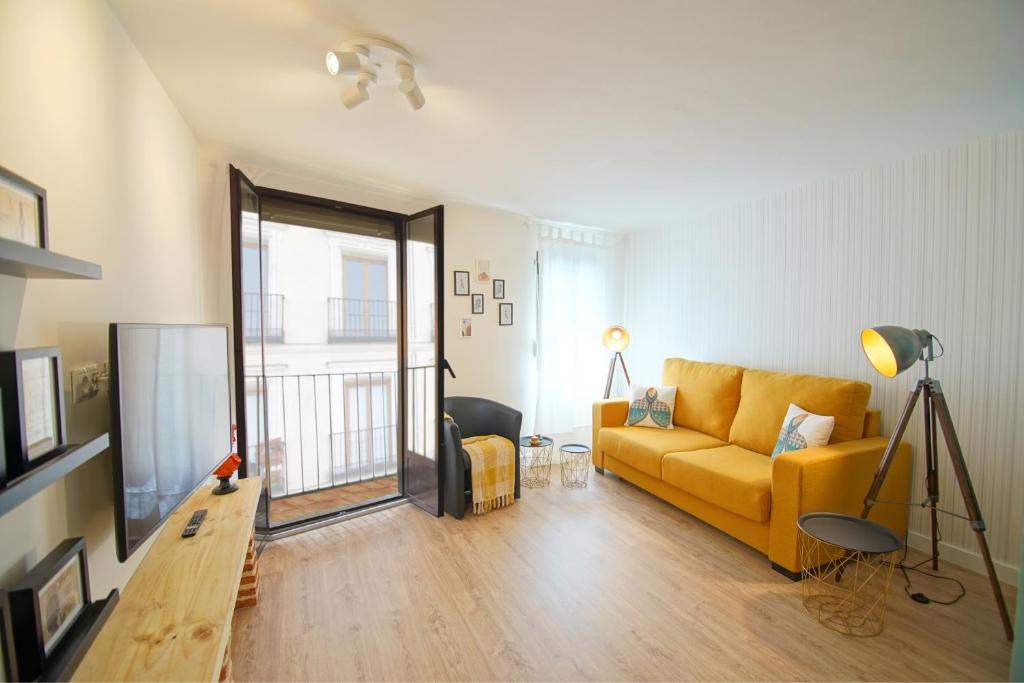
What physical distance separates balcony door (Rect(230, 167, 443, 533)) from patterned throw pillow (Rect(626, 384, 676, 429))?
5.95 ft

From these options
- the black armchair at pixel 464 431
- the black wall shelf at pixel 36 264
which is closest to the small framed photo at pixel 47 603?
the black wall shelf at pixel 36 264

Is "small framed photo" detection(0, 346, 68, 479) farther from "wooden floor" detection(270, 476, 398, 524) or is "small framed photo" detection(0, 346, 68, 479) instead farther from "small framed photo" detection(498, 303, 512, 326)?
"small framed photo" detection(498, 303, 512, 326)

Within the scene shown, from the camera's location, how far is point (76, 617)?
3.11 ft

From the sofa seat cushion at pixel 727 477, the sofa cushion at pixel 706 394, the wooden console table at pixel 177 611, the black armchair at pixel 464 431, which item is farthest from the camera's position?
the sofa cushion at pixel 706 394

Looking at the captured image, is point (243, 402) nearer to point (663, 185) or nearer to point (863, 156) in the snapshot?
point (663, 185)

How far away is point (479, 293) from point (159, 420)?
268 cm

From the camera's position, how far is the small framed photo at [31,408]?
0.72m

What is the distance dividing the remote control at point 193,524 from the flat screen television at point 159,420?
7.2 inches

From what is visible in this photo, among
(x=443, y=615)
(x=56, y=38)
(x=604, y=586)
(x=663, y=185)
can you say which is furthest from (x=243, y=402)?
(x=663, y=185)

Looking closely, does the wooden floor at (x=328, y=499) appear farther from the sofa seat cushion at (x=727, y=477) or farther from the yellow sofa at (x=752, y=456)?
the sofa seat cushion at (x=727, y=477)

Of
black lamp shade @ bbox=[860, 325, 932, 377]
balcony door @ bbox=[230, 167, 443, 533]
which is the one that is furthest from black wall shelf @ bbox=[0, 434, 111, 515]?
black lamp shade @ bbox=[860, 325, 932, 377]

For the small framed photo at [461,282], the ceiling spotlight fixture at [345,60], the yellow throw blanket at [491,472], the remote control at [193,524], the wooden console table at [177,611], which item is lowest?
the yellow throw blanket at [491,472]

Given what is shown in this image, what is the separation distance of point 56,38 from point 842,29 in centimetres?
242

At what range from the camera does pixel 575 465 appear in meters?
4.06
